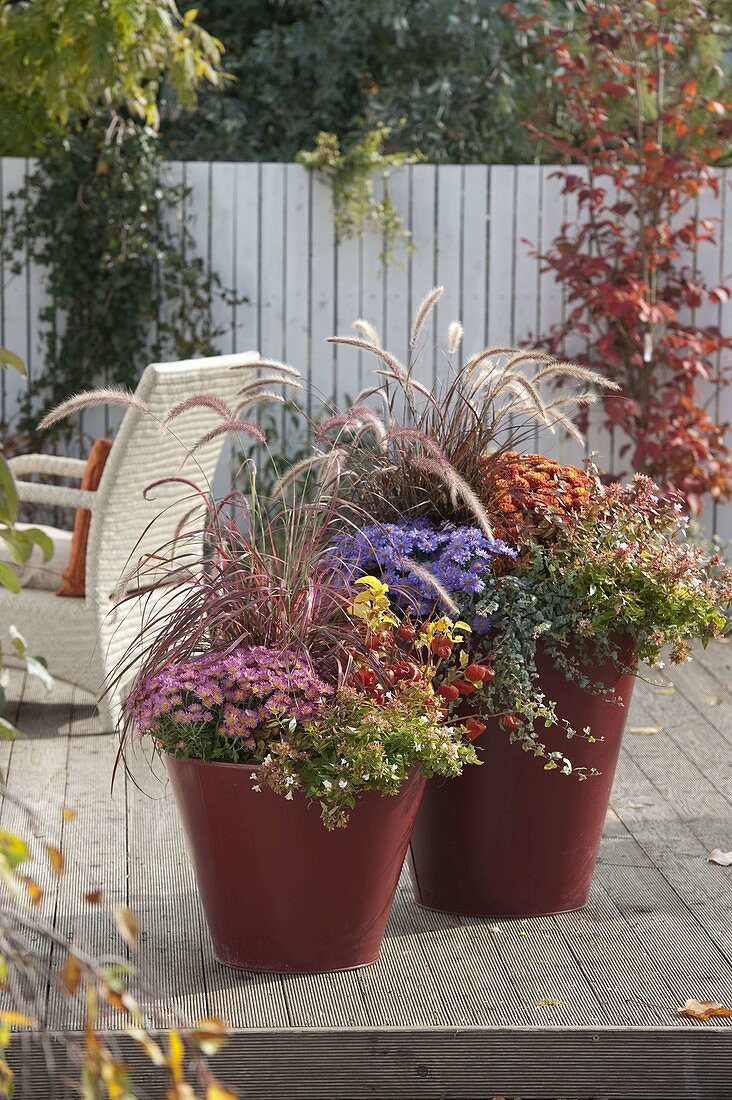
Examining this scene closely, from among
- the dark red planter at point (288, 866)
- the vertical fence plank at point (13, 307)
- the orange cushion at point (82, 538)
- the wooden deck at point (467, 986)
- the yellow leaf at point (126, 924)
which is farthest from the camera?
the vertical fence plank at point (13, 307)

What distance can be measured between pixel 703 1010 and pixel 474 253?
14.4 feet

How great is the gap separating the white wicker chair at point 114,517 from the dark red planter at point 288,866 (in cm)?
148

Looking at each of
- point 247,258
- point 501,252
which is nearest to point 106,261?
point 247,258

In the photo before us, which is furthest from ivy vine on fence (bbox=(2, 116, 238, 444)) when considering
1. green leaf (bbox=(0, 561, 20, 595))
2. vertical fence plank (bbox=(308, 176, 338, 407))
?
green leaf (bbox=(0, 561, 20, 595))

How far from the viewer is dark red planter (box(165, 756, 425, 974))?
2135 mm

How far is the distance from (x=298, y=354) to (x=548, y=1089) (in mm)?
4346

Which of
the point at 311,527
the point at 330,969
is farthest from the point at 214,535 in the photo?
the point at 330,969

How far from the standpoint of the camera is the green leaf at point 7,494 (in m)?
1.14

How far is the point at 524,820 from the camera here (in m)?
2.40

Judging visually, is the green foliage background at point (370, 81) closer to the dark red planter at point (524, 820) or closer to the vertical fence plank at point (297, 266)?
the vertical fence plank at point (297, 266)

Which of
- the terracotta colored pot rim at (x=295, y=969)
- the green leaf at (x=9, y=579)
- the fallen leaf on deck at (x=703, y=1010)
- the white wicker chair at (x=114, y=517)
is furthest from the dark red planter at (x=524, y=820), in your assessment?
the white wicker chair at (x=114, y=517)

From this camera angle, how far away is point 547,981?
220cm

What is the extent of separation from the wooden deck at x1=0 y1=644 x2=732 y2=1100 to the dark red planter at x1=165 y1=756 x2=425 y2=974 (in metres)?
0.05

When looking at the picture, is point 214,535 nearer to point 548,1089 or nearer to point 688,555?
point 688,555
